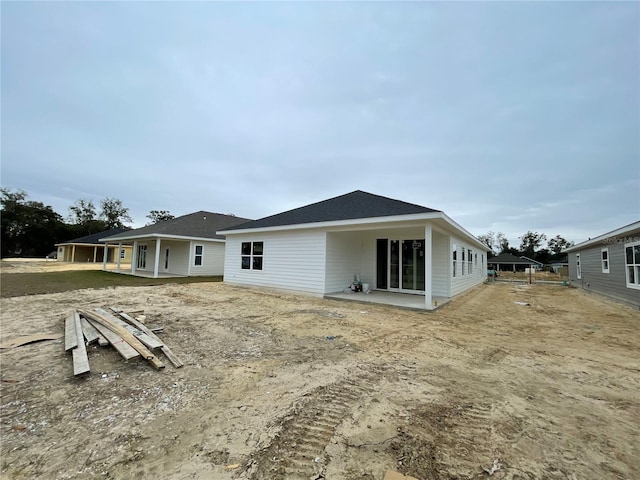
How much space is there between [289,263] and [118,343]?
7.37 m

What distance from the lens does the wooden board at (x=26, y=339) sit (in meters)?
4.22

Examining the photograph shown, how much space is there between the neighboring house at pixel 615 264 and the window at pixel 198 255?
68.6ft

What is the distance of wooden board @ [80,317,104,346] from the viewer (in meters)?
4.34

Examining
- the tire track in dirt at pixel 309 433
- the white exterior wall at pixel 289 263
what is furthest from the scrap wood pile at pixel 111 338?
the white exterior wall at pixel 289 263

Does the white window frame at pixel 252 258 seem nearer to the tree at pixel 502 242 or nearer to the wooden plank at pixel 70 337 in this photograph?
the wooden plank at pixel 70 337

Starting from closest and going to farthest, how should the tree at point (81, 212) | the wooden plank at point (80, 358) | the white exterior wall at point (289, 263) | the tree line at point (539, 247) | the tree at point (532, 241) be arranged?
1. the wooden plank at point (80, 358)
2. the white exterior wall at point (289, 263)
3. the tree at point (81, 212)
4. the tree line at point (539, 247)
5. the tree at point (532, 241)

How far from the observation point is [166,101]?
39.0 feet

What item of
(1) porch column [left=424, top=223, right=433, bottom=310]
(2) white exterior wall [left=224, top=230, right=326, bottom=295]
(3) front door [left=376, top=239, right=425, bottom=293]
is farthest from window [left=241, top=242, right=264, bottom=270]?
(1) porch column [left=424, top=223, right=433, bottom=310]

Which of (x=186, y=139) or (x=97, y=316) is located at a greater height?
(x=186, y=139)

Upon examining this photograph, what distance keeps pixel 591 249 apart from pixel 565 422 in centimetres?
1892

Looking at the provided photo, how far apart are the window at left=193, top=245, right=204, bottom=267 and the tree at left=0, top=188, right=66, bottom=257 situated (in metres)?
43.5

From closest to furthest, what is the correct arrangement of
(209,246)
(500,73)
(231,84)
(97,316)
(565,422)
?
(565,422), (97,316), (500,73), (231,84), (209,246)

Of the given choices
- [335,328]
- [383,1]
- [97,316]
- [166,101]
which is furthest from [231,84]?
[335,328]

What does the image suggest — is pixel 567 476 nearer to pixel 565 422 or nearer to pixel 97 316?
pixel 565 422
